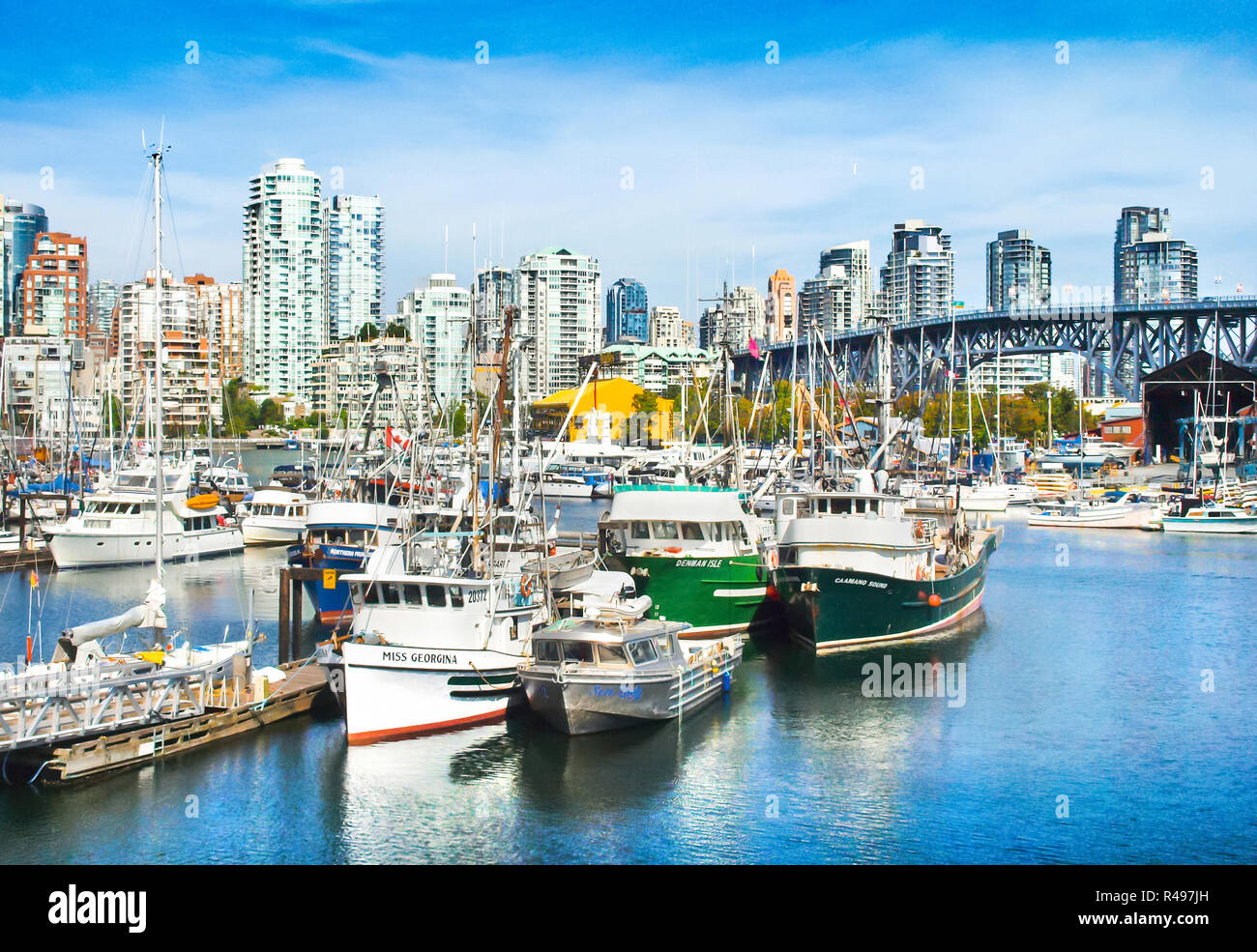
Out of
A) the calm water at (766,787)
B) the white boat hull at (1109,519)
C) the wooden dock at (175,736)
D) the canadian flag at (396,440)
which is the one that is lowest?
the calm water at (766,787)

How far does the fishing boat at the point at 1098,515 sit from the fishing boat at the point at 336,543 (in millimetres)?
54172

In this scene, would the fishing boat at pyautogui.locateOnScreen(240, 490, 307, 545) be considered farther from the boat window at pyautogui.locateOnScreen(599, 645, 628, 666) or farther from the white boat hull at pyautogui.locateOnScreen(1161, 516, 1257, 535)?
the white boat hull at pyautogui.locateOnScreen(1161, 516, 1257, 535)

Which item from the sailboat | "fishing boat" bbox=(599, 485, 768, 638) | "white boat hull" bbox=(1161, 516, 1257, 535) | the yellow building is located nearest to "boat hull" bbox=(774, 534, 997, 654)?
"fishing boat" bbox=(599, 485, 768, 638)

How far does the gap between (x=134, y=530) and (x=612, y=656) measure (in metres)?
39.8

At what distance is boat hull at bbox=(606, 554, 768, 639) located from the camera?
38.7m

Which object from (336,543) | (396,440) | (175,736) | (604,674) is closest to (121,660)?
(175,736)

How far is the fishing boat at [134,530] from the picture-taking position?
5891 centimetres

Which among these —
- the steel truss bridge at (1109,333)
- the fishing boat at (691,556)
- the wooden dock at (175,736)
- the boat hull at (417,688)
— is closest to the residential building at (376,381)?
the fishing boat at (691,556)

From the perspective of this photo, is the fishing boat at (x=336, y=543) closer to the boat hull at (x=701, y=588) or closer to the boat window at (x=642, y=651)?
the boat hull at (x=701, y=588)

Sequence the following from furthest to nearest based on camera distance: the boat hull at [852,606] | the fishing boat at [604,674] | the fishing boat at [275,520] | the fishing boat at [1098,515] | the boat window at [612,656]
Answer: the fishing boat at [1098,515] < the fishing boat at [275,520] < the boat hull at [852,606] < the boat window at [612,656] < the fishing boat at [604,674]

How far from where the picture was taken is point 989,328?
15362 cm

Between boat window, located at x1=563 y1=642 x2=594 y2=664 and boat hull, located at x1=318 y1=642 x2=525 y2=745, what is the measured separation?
124 centimetres

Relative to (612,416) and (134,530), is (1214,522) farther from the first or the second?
(612,416)
